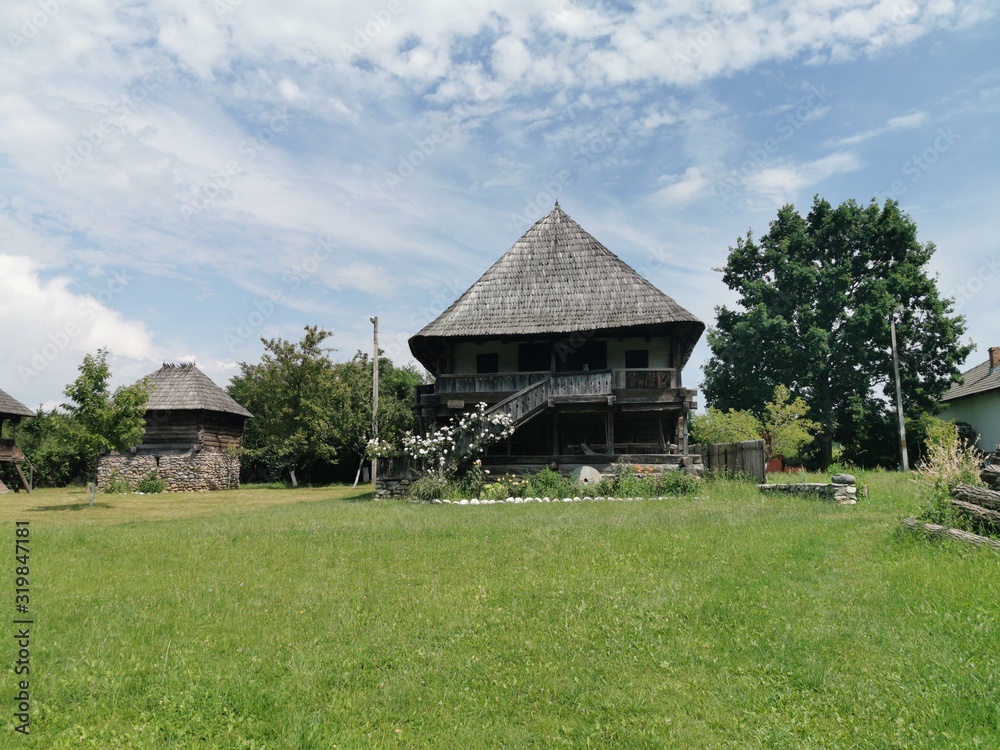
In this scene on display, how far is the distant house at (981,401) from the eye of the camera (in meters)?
33.3

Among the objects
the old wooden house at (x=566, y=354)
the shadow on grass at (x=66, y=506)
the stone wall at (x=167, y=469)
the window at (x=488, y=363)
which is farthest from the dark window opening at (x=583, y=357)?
the stone wall at (x=167, y=469)

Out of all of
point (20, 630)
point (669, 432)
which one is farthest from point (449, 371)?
point (20, 630)

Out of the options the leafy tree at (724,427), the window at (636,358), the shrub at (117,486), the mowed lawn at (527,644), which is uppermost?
the window at (636,358)

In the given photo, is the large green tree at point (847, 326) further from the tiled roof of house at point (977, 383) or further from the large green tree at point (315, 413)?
the large green tree at point (315, 413)

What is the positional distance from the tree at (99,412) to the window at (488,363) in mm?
12091

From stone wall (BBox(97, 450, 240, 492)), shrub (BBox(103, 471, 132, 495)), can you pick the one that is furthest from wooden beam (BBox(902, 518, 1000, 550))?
shrub (BBox(103, 471, 132, 495))

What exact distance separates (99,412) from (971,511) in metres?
24.4

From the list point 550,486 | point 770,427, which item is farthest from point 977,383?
point 550,486

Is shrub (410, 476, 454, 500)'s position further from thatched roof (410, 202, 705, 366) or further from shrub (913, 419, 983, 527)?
shrub (913, 419, 983, 527)

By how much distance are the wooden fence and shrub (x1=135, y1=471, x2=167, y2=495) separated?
81.2ft

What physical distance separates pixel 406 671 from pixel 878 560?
5913 millimetres

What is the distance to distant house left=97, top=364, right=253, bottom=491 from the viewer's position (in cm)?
3241

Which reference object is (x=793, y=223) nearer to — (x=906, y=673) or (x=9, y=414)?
(x=906, y=673)

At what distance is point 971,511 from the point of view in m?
8.79
